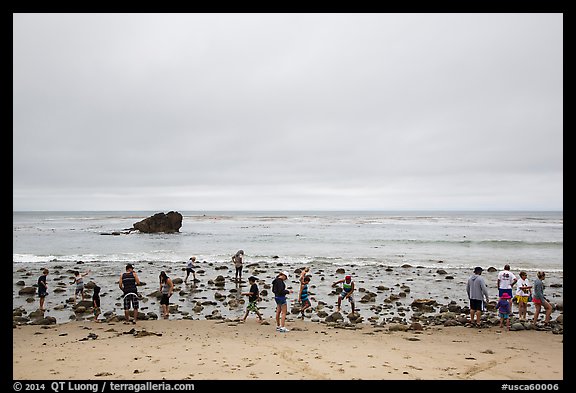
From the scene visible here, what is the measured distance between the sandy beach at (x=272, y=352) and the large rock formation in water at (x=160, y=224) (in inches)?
1816

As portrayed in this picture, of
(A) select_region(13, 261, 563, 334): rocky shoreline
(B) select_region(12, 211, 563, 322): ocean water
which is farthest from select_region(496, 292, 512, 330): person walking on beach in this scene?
(B) select_region(12, 211, 563, 322): ocean water

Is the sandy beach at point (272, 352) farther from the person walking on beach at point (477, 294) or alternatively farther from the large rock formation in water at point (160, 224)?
the large rock formation in water at point (160, 224)

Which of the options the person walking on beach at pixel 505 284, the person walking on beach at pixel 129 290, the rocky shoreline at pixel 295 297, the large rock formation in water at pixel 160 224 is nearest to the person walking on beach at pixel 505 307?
the person walking on beach at pixel 505 284

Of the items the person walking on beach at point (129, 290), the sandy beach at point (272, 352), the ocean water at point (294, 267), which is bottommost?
the ocean water at point (294, 267)

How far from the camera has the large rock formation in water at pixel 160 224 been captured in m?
56.8

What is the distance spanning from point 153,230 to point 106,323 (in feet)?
153

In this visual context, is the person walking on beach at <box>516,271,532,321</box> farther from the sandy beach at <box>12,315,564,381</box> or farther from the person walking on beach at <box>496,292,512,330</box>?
the sandy beach at <box>12,315,564,381</box>

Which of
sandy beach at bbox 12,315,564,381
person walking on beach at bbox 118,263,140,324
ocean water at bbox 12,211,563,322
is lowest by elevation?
ocean water at bbox 12,211,563,322

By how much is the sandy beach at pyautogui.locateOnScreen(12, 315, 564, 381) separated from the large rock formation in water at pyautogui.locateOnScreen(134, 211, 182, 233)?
46121 mm

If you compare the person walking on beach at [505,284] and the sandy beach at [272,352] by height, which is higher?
the person walking on beach at [505,284]

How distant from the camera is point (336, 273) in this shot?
80.8ft

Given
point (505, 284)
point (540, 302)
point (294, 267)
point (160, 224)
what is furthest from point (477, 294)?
point (160, 224)

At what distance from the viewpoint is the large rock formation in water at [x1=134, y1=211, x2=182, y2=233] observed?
5684cm
